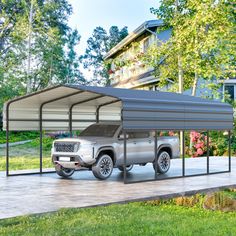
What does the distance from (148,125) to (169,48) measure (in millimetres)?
14017

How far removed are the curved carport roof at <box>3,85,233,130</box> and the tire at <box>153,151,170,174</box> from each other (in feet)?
5.17

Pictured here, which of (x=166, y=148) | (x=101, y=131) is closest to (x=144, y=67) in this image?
(x=166, y=148)

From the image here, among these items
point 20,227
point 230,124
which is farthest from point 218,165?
point 20,227

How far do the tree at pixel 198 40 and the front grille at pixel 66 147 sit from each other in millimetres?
12099

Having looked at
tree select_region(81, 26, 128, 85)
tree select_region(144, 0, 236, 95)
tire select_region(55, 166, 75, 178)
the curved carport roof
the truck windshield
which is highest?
tree select_region(81, 26, 128, 85)

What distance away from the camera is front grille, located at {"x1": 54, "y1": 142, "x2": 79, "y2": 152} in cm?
1505

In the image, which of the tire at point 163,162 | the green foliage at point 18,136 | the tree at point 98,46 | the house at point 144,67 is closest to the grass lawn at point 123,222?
the tire at point 163,162

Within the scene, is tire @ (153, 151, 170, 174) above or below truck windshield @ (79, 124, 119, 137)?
below

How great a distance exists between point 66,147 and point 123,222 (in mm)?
6475

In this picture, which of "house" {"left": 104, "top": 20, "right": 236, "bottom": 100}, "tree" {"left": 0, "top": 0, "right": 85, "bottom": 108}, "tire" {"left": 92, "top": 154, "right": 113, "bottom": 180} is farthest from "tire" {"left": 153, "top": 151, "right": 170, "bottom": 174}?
"tree" {"left": 0, "top": 0, "right": 85, "bottom": 108}

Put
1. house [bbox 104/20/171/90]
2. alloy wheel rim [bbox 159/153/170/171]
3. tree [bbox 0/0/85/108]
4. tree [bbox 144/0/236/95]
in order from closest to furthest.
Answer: alloy wheel rim [bbox 159/153/170/171] → tree [bbox 144/0/236/95] → house [bbox 104/20/171/90] → tree [bbox 0/0/85/108]

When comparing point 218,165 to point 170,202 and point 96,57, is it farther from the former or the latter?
point 96,57

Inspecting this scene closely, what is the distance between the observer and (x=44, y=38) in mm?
43344

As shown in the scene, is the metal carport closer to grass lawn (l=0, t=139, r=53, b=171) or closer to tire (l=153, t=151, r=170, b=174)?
tire (l=153, t=151, r=170, b=174)
